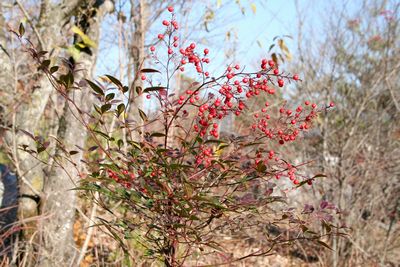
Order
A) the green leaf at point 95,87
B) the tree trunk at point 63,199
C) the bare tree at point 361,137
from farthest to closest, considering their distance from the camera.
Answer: the bare tree at point 361,137 → the tree trunk at point 63,199 → the green leaf at point 95,87

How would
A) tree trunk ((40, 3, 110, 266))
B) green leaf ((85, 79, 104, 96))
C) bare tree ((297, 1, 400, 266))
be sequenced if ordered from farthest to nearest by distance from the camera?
bare tree ((297, 1, 400, 266)), tree trunk ((40, 3, 110, 266)), green leaf ((85, 79, 104, 96))

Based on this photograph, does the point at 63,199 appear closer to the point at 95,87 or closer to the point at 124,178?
the point at 124,178

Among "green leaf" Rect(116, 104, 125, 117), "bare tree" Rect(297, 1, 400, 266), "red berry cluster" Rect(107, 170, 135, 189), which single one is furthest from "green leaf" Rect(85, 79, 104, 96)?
"bare tree" Rect(297, 1, 400, 266)

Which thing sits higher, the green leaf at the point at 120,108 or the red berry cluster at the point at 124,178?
the green leaf at the point at 120,108

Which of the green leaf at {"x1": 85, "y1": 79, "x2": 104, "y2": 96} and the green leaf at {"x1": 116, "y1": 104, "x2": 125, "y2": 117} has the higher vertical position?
the green leaf at {"x1": 85, "y1": 79, "x2": 104, "y2": 96}

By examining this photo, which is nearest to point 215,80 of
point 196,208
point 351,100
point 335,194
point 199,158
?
point 199,158

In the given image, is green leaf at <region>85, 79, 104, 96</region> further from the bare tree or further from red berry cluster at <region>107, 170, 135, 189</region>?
the bare tree

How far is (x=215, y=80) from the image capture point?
4.35 feet

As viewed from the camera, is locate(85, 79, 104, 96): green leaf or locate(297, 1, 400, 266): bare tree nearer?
locate(85, 79, 104, 96): green leaf

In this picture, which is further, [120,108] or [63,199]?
[63,199]

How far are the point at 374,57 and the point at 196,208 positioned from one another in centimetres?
499

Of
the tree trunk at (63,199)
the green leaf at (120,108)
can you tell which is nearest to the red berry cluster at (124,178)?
the green leaf at (120,108)

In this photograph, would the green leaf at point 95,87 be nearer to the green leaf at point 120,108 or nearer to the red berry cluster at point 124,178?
the green leaf at point 120,108

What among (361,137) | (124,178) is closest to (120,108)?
(124,178)
